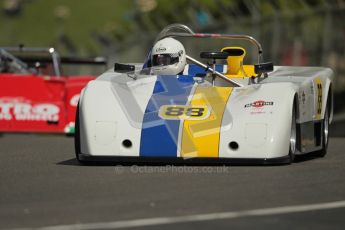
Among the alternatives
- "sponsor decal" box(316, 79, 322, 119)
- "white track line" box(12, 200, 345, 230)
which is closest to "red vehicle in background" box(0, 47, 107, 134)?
"sponsor decal" box(316, 79, 322, 119)

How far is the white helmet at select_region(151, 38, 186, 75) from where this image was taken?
1077cm

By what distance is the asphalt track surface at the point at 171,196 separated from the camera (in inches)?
255

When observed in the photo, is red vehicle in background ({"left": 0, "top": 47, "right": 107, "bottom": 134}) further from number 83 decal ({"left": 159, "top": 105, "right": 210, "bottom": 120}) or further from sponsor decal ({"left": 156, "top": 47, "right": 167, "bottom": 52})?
number 83 decal ({"left": 159, "top": 105, "right": 210, "bottom": 120})

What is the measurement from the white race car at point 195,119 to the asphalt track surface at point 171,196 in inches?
5.6

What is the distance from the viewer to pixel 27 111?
1702cm

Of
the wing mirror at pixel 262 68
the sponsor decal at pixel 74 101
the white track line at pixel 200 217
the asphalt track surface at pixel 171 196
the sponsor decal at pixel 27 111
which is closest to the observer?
the white track line at pixel 200 217

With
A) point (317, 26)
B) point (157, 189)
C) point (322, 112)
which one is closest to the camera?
point (157, 189)

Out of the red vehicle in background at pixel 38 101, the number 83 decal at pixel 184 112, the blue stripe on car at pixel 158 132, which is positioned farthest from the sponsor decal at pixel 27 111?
the number 83 decal at pixel 184 112

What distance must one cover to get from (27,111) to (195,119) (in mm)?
7894

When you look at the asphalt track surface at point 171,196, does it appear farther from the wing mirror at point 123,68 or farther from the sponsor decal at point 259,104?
the wing mirror at point 123,68

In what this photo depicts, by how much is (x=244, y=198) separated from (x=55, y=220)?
139 centimetres

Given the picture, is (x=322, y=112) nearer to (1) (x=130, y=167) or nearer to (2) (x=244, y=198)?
(1) (x=130, y=167)

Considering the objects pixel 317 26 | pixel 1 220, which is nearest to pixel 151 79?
pixel 1 220

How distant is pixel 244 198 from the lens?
737 cm
